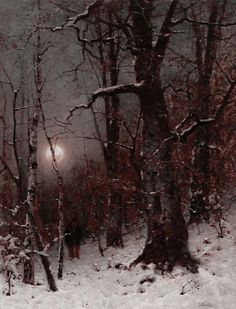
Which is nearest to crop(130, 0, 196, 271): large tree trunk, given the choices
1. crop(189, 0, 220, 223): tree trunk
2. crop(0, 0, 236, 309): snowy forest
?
crop(0, 0, 236, 309): snowy forest

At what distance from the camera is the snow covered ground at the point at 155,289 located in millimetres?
9062

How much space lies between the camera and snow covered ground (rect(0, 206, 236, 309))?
29.7 feet

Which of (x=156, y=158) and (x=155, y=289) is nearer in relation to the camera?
(x=155, y=289)

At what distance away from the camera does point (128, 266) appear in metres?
12.3

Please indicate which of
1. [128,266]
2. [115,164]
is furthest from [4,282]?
[115,164]

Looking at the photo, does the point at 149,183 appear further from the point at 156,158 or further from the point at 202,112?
the point at 202,112

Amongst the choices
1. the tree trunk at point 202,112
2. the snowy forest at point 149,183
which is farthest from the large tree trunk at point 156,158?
the tree trunk at point 202,112

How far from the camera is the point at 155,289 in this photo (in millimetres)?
10211

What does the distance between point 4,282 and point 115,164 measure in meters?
10.5

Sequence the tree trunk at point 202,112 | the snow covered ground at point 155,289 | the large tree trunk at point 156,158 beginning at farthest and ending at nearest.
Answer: the tree trunk at point 202,112 < the large tree trunk at point 156,158 < the snow covered ground at point 155,289

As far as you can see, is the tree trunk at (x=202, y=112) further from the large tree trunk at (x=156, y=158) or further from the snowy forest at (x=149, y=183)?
the large tree trunk at (x=156, y=158)

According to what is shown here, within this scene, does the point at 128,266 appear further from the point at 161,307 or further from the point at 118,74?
the point at 118,74

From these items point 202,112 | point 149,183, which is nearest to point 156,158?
point 149,183

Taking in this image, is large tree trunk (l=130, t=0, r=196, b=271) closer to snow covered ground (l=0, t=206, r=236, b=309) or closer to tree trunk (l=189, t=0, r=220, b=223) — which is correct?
snow covered ground (l=0, t=206, r=236, b=309)
